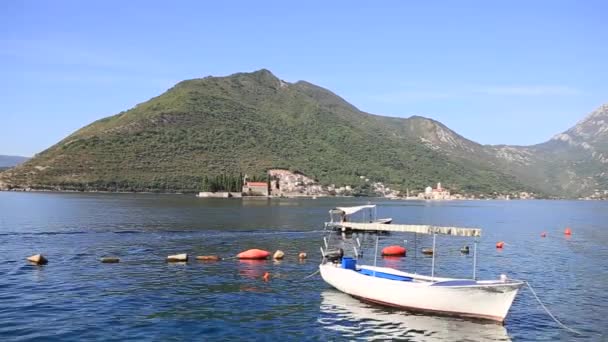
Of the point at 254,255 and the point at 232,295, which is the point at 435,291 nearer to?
the point at 232,295

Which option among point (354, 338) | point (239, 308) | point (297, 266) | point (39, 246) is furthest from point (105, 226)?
point (354, 338)

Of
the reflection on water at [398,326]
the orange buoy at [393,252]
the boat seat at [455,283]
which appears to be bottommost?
the reflection on water at [398,326]

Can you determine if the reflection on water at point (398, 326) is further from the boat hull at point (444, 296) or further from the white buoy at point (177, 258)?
the white buoy at point (177, 258)

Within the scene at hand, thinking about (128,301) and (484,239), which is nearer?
(128,301)

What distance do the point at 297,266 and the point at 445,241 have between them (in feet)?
129

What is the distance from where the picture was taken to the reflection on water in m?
31.3

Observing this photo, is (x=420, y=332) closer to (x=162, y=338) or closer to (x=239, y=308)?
(x=239, y=308)

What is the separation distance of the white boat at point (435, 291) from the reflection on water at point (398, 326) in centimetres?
61

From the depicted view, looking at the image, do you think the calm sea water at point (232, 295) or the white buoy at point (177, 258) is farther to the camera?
the white buoy at point (177, 258)

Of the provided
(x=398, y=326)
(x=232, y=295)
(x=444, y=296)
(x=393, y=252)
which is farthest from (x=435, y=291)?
(x=393, y=252)

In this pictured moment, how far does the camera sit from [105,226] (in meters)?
94.8

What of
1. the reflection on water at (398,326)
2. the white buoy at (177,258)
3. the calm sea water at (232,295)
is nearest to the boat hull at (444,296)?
the reflection on water at (398,326)

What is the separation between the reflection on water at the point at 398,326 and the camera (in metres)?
31.3

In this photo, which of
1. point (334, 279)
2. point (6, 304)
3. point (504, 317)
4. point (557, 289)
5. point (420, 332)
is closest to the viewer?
point (420, 332)
